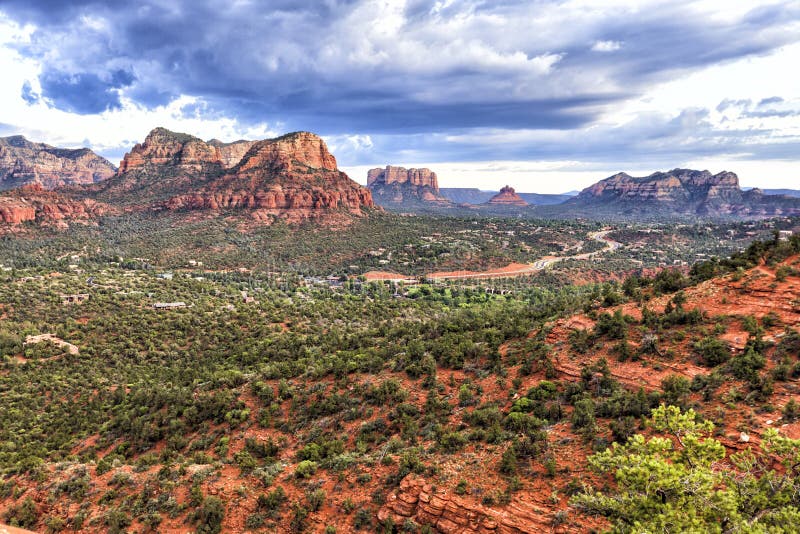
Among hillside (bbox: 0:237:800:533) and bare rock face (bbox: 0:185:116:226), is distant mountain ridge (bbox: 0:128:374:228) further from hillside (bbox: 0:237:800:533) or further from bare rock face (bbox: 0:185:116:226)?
hillside (bbox: 0:237:800:533)

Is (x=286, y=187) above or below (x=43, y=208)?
above

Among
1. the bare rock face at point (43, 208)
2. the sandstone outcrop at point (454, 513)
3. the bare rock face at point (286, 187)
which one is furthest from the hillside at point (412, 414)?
the bare rock face at point (43, 208)

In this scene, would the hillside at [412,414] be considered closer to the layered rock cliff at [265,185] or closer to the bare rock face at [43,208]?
the layered rock cliff at [265,185]

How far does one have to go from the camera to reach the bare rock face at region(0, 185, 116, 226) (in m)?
131

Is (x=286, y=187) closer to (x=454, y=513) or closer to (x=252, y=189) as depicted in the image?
(x=252, y=189)

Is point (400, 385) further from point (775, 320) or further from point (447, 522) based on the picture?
point (775, 320)

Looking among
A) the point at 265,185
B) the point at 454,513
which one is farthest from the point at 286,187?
the point at 454,513

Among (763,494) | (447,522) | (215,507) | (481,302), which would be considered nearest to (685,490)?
(763,494)

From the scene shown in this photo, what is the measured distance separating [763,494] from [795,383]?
9.22m

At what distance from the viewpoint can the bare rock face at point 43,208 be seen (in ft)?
429

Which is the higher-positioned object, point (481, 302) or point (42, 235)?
point (42, 235)

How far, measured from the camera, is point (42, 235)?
12888 centimetres

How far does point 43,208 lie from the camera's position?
13962 cm

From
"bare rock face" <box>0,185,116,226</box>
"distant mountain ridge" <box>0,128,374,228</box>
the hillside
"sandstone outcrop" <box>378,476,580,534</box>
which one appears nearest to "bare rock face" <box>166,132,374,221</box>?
"distant mountain ridge" <box>0,128,374,228</box>
